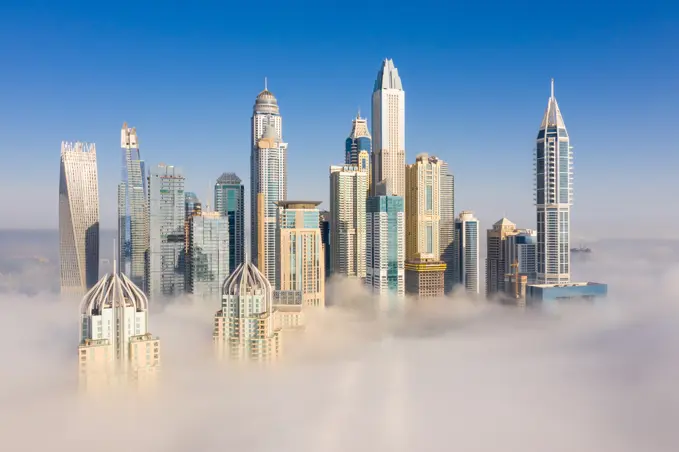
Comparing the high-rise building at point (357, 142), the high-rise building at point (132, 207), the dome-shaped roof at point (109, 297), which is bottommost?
the dome-shaped roof at point (109, 297)

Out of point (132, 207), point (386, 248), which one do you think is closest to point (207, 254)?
point (132, 207)

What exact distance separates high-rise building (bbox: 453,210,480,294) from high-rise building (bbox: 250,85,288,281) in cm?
933

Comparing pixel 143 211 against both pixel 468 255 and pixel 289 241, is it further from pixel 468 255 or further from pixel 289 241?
pixel 468 255

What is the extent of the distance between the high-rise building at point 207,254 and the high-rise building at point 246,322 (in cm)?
1195

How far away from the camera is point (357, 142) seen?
32906 mm

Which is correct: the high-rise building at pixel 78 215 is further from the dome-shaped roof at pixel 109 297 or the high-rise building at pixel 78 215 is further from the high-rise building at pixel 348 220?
the dome-shaped roof at pixel 109 297

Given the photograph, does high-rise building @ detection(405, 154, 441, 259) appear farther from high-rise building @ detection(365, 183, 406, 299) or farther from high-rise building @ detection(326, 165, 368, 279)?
high-rise building @ detection(365, 183, 406, 299)

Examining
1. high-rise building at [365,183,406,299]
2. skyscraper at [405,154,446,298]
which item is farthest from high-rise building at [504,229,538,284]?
high-rise building at [365,183,406,299]

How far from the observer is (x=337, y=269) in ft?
96.5

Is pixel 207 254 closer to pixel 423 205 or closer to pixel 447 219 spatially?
pixel 423 205

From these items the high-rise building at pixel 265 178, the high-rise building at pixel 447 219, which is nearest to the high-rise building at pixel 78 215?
the high-rise building at pixel 265 178

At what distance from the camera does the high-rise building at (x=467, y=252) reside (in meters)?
30.3

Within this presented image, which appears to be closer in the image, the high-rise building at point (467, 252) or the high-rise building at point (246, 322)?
the high-rise building at point (246, 322)

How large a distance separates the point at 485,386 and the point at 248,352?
5.29 m
